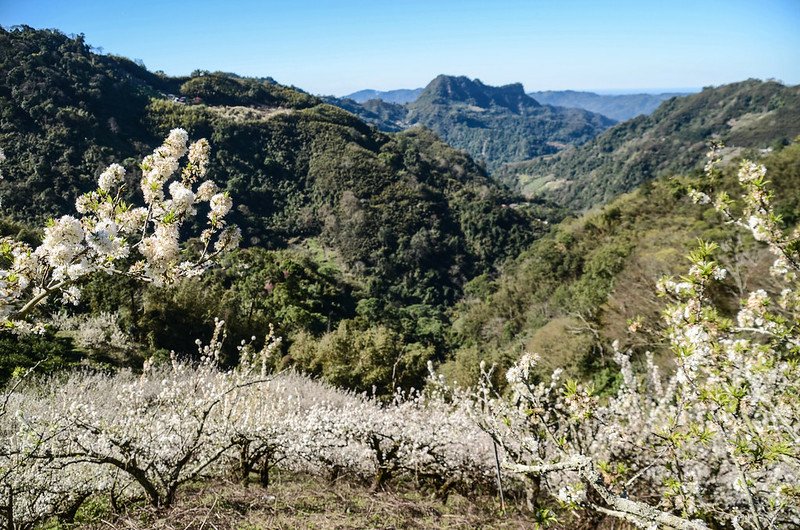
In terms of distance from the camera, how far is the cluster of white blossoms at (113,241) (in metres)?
2.47

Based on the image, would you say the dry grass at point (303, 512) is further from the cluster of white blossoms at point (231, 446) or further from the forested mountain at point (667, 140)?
the forested mountain at point (667, 140)

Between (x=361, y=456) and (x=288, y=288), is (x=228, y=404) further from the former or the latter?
(x=288, y=288)

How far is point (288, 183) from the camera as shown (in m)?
71.2

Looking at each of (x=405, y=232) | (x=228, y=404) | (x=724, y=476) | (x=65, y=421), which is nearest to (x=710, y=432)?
(x=724, y=476)

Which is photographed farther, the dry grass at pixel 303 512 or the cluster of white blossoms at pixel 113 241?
the dry grass at pixel 303 512

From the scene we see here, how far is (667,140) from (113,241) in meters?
163

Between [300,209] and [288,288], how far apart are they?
127 ft

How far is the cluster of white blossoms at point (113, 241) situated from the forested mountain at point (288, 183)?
77.6 feet

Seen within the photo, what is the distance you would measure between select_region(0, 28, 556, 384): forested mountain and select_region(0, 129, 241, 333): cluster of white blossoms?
2364 cm

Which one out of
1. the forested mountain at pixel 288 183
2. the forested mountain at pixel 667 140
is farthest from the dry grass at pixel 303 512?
the forested mountain at pixel 667 140

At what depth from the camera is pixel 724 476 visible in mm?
5324

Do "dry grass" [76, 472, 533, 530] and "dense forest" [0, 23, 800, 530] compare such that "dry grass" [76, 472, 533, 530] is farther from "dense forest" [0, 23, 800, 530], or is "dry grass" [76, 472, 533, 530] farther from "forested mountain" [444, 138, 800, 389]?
"forested mountain" [444, 138, 800, 389]

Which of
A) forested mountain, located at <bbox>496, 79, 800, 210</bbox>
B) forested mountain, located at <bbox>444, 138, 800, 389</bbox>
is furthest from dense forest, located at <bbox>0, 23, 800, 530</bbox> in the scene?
forested mountain, located at <bbox>496, 79, 800, 210</bbox>

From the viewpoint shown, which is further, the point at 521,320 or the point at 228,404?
the point at 521,320
